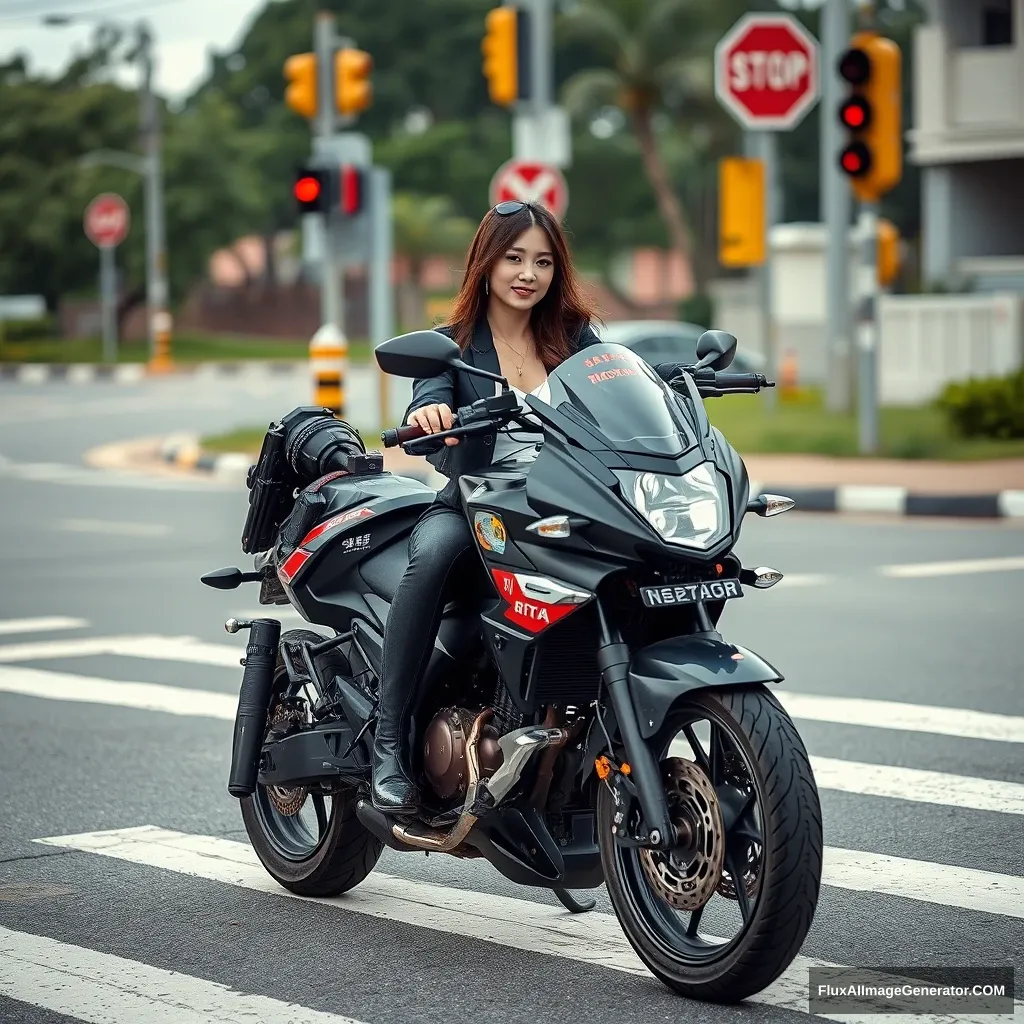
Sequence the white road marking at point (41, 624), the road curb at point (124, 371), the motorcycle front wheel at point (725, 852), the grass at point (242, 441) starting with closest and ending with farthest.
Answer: the motorcycle front wheel at point (725, 852)
the white road marking at point (41, 624)
the grass at point (242, 441)
the road curb at point (124, 371)

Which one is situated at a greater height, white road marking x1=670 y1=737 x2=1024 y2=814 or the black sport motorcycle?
the black sport motorcycle

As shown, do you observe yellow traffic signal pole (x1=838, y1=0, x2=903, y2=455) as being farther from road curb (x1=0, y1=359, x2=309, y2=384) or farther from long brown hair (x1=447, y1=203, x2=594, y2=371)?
road curb (x1=0, y1=359, x2=309, y2=384)

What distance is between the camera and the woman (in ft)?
16.6

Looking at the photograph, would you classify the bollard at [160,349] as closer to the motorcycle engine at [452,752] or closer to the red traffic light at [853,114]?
the red traffic light at [853,114]

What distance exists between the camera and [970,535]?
1459 centimetres

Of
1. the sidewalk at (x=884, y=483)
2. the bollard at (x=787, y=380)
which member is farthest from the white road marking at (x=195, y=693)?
the bollard at (x=787, y=380)

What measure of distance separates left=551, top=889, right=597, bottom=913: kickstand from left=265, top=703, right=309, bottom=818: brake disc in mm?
799

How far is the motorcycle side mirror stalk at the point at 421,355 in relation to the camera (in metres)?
4.78

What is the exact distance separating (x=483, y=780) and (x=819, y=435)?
1650 cm

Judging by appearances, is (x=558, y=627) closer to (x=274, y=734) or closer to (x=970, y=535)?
(x=274, y=734)

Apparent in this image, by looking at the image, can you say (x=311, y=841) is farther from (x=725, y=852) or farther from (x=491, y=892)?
(x=725, y=852)

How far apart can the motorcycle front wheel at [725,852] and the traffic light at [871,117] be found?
44.9 ft

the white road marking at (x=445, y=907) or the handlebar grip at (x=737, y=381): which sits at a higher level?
the handlebar grip at (x=737, y=381)

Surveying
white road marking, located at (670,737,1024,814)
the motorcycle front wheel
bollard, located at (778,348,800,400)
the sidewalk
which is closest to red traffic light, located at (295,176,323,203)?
the sidewalk
